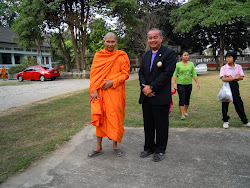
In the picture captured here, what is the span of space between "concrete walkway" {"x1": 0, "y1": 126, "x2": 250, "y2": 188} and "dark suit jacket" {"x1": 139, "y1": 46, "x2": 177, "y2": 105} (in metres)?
0.91

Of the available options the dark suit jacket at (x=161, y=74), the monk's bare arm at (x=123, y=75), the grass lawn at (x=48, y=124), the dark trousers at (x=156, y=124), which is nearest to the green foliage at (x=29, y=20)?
the grass lawn at (x=48, y=124)

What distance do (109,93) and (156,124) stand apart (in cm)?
85

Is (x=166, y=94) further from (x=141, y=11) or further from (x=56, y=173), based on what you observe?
(x=141, y=11)

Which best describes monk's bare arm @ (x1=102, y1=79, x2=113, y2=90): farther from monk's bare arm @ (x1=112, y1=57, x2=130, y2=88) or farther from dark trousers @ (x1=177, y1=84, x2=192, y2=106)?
dark trousers @ (x1=177, y1=84, x2=192, y2=106)

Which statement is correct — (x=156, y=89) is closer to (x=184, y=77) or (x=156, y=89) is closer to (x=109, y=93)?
(x=109, y=93)

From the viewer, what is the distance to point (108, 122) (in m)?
3.10

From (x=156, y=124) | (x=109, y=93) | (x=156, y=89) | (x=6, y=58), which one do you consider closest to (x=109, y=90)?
(x=109, y=93)

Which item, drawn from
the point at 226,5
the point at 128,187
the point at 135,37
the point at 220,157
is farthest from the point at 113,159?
the point at 135,37

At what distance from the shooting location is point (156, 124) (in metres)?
3.13

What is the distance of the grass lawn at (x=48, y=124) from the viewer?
329 cm

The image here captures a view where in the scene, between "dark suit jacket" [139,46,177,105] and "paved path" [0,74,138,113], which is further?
"paved path" [0,74,138,113]

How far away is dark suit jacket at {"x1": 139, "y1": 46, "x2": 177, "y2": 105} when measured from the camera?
2920mm

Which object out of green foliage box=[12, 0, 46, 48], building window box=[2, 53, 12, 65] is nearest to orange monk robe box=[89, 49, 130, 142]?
green foliage box=[12, 0, 46, 48]

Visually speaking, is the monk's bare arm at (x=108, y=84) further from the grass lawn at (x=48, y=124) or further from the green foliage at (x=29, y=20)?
the green foliage at (x=29, y=20)
